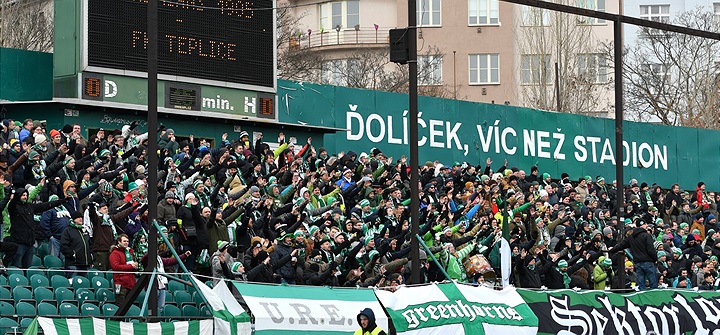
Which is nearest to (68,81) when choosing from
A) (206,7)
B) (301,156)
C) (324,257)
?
(206,7)

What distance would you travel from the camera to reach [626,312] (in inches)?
829

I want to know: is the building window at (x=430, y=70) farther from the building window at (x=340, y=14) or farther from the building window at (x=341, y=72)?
the building window at (x=340, y=14)

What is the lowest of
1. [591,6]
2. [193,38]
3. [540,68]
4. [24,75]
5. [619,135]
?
[619,135]

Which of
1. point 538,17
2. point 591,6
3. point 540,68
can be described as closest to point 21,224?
point 540,68

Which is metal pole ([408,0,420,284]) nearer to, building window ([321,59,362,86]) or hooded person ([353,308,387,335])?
hooded person ([353,308,387,335])

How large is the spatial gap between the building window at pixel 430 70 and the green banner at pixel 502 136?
60.5 ft

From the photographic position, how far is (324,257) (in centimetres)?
2141

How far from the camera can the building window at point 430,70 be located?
6344 centimetres

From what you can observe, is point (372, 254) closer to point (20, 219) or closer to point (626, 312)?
point (626, 312)

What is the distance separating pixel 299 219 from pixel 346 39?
1885 inches

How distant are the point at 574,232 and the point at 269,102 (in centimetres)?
701

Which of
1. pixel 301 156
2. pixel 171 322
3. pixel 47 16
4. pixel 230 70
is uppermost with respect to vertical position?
pixel 47 16

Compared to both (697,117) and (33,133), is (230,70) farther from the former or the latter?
(697,117)

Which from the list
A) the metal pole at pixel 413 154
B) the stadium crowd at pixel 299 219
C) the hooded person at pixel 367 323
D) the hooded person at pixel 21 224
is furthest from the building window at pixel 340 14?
the hooded person at pixel 367 323
